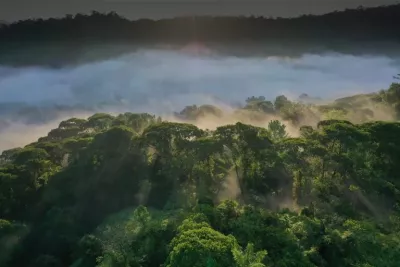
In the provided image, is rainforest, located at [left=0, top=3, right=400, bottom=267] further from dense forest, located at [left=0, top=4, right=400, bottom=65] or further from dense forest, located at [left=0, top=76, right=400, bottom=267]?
dense forest, located at [left=0, top=4, right=400, bottom=65]

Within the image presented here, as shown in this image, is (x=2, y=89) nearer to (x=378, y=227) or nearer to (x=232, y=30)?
(x=232, y=30)

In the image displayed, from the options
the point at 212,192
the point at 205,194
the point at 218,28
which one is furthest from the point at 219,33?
the point at 205,194

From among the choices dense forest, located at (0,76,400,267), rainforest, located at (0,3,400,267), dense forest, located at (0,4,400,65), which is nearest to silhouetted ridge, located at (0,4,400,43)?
dense forest, located at (0,4,400,65)

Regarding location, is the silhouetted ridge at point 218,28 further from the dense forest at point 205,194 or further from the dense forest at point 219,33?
the dense forest at point 205,194

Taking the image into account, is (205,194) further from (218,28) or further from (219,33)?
(219,33)

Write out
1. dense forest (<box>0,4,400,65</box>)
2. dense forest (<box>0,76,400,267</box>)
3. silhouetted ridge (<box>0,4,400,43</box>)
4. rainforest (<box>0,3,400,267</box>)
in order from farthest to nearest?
dense forest (<box>0,4,400,65</box>)
silhouetted ridge (<box>0,4,400,43</box>)
dense forest (<box>0,76,400,267</box>)
rainforest (<box>0,3,400,267</box>)

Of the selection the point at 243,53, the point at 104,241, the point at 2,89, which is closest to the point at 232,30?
the point at 243,53

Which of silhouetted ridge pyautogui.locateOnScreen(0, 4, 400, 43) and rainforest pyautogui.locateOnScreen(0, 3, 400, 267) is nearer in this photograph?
rainforest pyautogui.locateOnScreen(0, 3, 400, 267)
